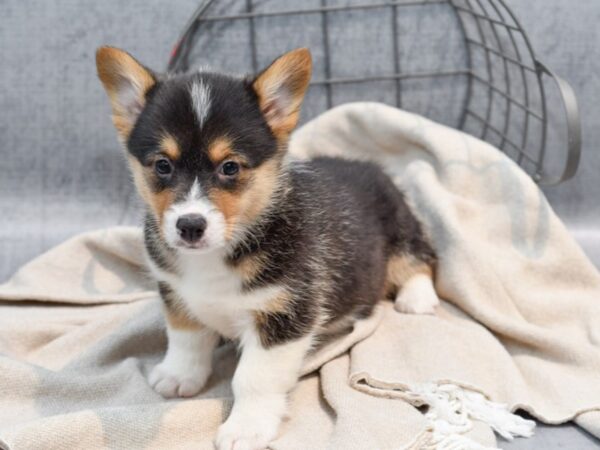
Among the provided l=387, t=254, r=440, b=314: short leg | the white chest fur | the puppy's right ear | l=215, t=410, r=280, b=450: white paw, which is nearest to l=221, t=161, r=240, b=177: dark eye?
the white chest fur

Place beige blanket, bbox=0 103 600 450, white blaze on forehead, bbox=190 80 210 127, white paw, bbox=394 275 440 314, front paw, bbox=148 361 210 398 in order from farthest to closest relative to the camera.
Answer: white paw, bbox=394 275 440 314
front paw, bbox=148 361 210 398
beige blanket, bbox=0 103 600 450
white blaze on forehead, bbox=190 80 210 127

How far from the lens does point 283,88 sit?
2111mm

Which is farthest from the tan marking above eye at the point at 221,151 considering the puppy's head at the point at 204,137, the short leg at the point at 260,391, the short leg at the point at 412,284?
the short leg at the point at 412,284

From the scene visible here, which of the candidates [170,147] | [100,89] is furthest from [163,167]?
[100,89]

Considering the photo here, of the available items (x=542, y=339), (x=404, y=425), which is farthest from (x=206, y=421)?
(x=542, y=339)

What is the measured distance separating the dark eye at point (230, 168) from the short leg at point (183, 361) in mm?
556

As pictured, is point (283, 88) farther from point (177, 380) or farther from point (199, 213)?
point (177, 380)

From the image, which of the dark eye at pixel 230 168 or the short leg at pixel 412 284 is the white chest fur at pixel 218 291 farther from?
the short leg at pixel 412 284

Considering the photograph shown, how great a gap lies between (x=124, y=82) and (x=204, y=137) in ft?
1.33

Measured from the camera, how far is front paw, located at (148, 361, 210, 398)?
225 centimetres

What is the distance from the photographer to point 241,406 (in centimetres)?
204

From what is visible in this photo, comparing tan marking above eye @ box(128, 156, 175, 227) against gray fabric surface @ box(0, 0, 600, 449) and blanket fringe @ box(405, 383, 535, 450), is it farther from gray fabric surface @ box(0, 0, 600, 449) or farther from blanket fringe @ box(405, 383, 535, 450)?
gray fabric surface @ box(0, 0, 600, 449)

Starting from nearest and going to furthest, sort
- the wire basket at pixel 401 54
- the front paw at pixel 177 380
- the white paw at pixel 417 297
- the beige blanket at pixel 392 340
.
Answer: the beige blanket at pixel 392 340 → the front paw at pixel 177 380 → the white paw at pixel 417 297 → the wire basket at pixel 401 54

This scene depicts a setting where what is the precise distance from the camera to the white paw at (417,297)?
2.75m
